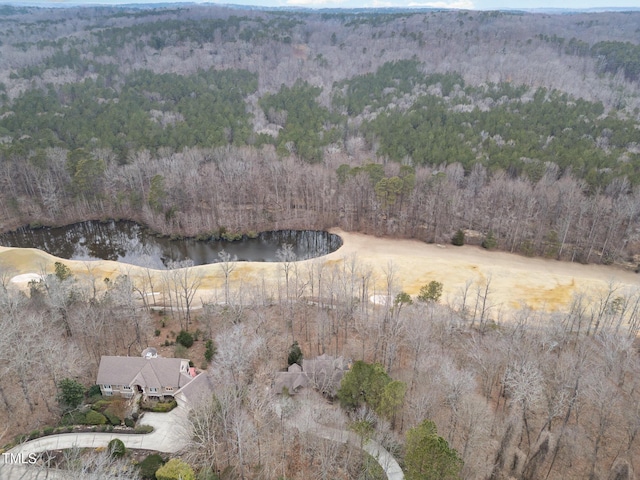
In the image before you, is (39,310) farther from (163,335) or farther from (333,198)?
(333,198)

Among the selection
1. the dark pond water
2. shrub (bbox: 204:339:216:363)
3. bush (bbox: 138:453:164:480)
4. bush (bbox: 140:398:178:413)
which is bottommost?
→ the dark pond water

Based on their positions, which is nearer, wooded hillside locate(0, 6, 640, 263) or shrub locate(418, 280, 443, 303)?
shrub locate(418, 280, 443, 303)

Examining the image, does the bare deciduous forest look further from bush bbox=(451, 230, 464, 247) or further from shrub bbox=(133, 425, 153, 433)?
shrub bbox=(133, 425, 153, 433)

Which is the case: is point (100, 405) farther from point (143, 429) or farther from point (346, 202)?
point (346, 202)

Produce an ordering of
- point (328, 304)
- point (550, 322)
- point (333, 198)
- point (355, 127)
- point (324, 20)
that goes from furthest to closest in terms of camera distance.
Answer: point (324, 20) → point (355, 127) → point (333, 198) → point (328, 304) → point (550, 322)

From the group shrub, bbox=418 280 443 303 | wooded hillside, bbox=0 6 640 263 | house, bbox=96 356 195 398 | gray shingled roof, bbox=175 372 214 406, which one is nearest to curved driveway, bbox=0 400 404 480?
gray shingled roof, bbox=175 372 214 406

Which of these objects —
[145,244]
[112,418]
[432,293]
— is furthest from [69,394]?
[145,244]

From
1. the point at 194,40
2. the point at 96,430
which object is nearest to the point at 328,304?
the point at 96,430
